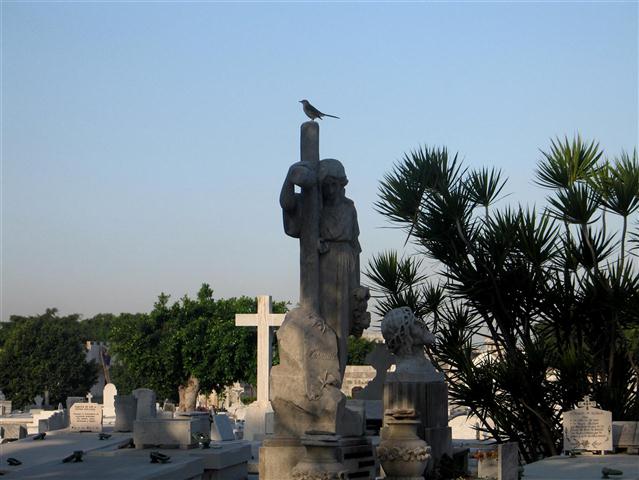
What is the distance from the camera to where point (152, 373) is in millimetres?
50500

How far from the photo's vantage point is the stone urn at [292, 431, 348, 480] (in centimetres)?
827

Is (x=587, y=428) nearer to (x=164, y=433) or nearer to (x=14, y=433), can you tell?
(x=164, y=433)

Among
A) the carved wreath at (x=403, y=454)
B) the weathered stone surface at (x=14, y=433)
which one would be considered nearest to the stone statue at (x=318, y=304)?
the carved wreath at (x=403, y=454)

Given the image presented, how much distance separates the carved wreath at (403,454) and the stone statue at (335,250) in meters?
0.91

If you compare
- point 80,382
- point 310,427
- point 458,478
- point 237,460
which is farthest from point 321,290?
point 80,382

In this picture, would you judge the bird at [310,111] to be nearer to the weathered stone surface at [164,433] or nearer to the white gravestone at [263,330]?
the weathered stone surface at [164,433]

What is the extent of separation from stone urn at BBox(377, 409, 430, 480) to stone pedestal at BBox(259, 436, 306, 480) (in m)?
1.02

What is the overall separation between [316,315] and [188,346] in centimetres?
4001

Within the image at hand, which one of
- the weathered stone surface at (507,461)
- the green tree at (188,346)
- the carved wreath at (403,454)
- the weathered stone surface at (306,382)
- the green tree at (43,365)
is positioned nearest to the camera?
the weathered stone surface at (306,382)

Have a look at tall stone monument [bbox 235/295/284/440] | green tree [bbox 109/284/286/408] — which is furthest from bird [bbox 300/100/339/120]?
green tree [bbox 109/284/286/408]

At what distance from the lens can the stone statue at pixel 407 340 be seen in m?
12.4

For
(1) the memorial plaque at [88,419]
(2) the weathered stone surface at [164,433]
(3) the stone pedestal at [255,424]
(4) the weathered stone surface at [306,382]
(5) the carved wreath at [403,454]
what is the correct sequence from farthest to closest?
(3) the stone pedestal at [255,424] → (1) the memorial plaque at [88,419] → (2) the weathered stone surface at [164,433] → (5) the carved wreath at [403,454] → (4) the weathered stone surface at [306,382]

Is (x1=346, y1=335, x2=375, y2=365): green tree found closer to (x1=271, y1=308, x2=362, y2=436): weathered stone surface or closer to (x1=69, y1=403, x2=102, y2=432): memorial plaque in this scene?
(x1=69, y1=403, x2=102, y2=432): memorial plaque

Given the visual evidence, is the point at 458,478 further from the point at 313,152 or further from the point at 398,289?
the point at 398,289
